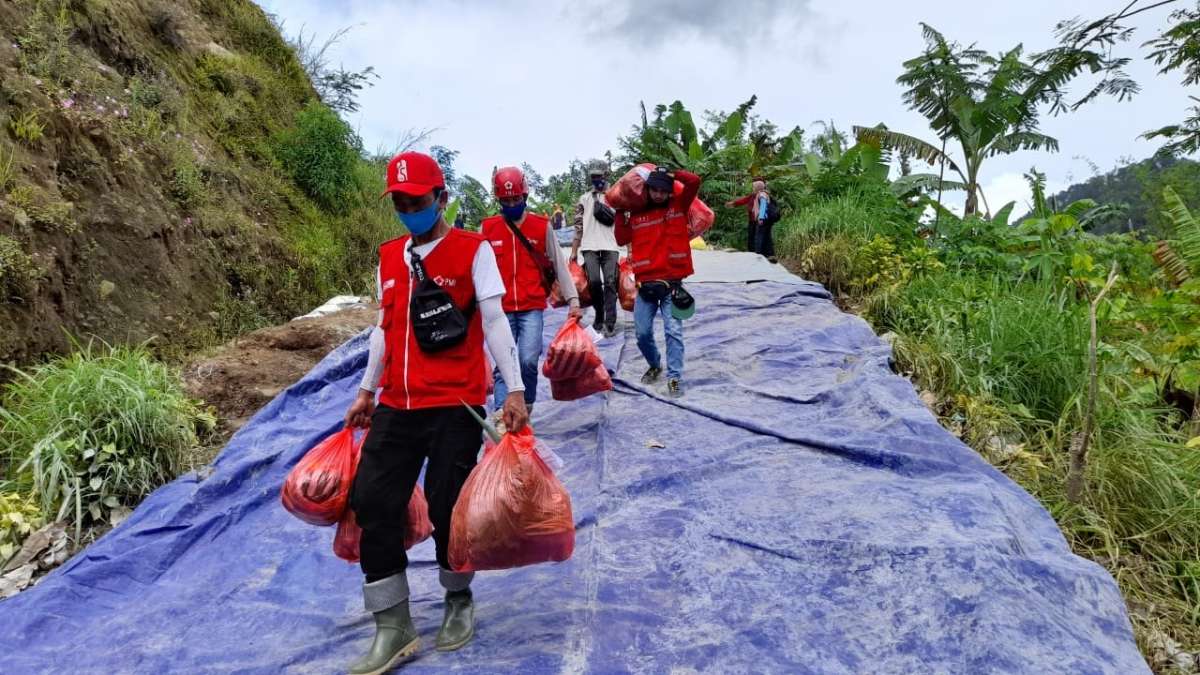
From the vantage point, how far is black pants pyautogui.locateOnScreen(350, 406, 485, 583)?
241 centimetres

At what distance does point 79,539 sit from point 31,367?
59.8 inches

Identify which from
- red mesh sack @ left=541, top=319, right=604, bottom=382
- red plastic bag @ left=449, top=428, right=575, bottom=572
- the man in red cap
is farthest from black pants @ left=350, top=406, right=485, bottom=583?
red mesh sack @ left=541, top=319, right=604, bottom=382

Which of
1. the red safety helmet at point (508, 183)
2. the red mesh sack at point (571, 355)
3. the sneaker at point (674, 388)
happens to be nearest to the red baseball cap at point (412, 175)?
the red safety helmet at point (508, 183)

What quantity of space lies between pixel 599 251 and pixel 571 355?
97.1 inches

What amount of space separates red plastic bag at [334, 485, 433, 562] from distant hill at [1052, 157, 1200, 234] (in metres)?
10.9

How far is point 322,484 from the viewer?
247 centimetres

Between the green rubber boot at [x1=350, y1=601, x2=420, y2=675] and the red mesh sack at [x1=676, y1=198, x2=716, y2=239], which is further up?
the red mesh sack at [x1=676, y1=198, x2=716, y2=239]

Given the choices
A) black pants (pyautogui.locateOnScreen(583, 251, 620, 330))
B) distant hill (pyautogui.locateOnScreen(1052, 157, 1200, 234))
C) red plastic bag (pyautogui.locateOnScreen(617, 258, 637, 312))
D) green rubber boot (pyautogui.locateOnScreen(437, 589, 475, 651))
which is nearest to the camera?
green rubber boot (pyautogui.locateOnScreen(437, 589, 475, 651))

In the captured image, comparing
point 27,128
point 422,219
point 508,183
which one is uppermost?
point 27,128

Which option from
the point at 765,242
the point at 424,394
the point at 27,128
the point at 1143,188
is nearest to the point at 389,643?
the point at 424,394

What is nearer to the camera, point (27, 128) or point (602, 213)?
point (27, 128)

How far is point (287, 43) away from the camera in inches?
445

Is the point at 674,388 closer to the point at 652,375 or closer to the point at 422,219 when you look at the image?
the point at 652,375

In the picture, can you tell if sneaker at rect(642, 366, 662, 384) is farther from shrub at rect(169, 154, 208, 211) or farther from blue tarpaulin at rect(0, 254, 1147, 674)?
shrub at rect(169, 154, 208, 211)
